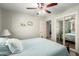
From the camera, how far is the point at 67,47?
1.71 metres

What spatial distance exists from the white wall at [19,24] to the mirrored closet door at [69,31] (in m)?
0.45

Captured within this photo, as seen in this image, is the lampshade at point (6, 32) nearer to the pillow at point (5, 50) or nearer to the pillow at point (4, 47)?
the pillow at point (4, 47)

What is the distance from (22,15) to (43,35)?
0.48m

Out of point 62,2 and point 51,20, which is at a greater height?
point 62,2

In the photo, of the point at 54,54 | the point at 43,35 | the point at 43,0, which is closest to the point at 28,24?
the point at 43,35

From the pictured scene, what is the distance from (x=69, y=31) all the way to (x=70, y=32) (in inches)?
1.0

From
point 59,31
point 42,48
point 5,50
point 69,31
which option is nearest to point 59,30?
point 59,31

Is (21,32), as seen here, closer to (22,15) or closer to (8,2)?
(22,15)

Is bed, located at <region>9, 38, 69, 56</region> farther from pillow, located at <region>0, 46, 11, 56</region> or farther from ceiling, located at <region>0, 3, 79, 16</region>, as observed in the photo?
ceiling, located at <region>0, 3, 79, 16</region>

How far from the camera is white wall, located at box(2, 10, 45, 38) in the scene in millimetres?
1687

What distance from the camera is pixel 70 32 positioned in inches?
66.7

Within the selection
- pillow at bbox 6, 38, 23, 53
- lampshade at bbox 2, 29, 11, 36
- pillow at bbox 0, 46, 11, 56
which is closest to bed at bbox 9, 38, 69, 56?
pillow at bbox 6, 38, 23, 53

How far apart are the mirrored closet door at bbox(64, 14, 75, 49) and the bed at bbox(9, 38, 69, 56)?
123 millimetres

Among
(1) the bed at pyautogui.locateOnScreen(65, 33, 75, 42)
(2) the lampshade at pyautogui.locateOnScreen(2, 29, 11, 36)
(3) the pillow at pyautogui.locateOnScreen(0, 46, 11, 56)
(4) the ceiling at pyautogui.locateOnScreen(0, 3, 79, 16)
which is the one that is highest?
(4) the ceiling at pyautogui.locateOnScreen(0, 3, 79, 16)
